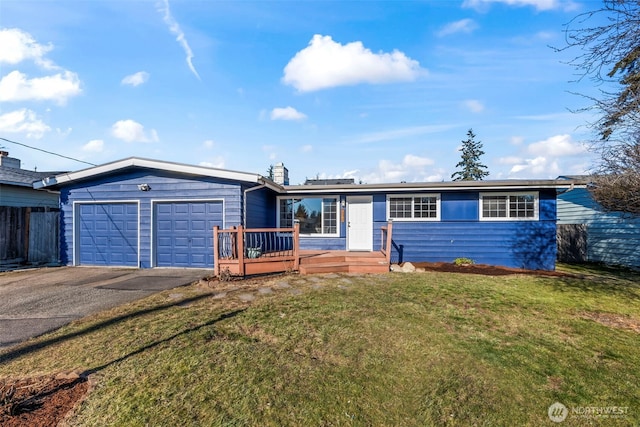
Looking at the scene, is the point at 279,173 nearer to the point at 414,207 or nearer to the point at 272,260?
the point at 272,260

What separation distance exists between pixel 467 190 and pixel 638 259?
264 inches

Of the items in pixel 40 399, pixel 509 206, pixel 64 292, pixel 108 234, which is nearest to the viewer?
pixel 40 399

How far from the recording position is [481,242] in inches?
381

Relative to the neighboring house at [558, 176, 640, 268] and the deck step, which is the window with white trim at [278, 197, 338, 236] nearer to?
the deck step

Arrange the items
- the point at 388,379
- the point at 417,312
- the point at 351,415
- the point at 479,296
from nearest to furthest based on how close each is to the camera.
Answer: the point at 351,415 → the point at 388,379 → the point at 417,312 → the point at 479,296

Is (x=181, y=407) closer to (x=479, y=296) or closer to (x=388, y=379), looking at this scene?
(x=388, y=379)

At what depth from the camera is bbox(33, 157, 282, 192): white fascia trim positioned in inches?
336

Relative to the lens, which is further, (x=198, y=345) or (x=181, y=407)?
(x=198, y=345)

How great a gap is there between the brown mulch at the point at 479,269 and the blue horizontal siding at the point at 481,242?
1.15ft

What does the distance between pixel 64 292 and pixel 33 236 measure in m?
6.29

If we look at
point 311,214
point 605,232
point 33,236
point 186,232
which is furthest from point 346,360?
point 605,232

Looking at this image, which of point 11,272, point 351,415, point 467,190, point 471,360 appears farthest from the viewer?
point 467,190

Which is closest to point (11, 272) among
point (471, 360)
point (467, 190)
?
point (471, 360)

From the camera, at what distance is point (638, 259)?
10281mm
